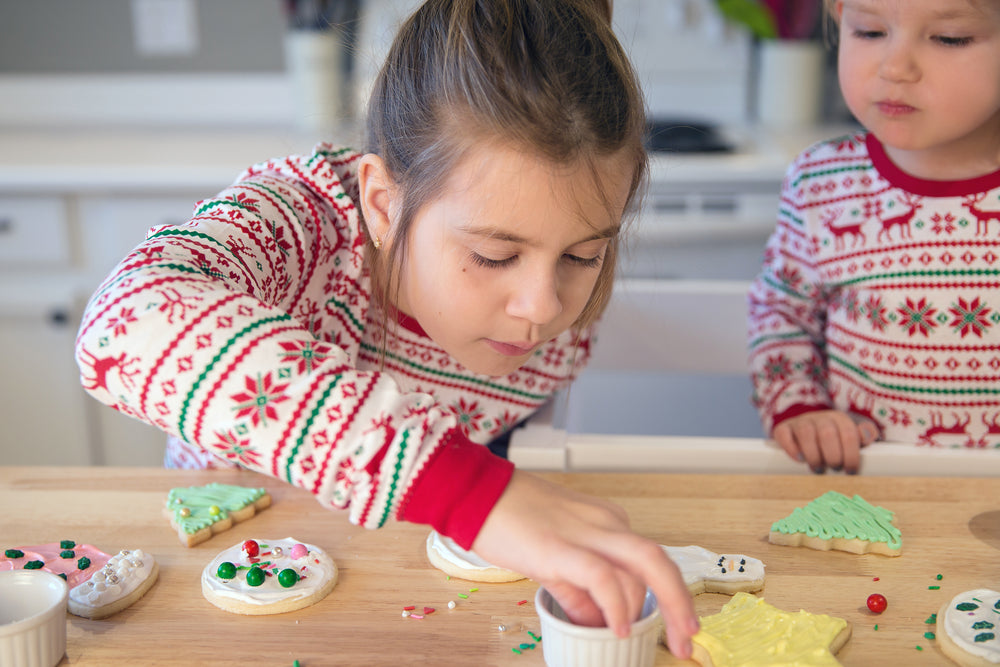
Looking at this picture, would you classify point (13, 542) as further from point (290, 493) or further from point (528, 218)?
point (528, 218)

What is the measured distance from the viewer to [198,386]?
1.93 feet

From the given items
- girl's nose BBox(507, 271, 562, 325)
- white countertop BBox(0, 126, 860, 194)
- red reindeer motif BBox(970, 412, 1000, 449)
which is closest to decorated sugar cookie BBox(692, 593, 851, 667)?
girl's nose BBox(507, 271, 562, 325)

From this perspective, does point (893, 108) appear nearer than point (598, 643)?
No

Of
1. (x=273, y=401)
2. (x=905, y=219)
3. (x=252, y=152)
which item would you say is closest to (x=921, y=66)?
(x=905, y=219)

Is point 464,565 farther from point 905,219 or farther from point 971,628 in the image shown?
point 905,219

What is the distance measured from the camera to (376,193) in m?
0.89

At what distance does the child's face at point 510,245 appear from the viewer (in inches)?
29.1

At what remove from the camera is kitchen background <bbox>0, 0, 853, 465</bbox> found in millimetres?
1852

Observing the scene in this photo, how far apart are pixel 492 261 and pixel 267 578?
0.31 metres

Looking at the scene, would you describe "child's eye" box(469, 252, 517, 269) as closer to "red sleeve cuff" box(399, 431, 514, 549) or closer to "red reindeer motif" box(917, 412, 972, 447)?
"red sleeve cuff" box(399, 431, 514, 549)

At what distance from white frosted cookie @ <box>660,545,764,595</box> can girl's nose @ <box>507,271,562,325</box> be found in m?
0.21

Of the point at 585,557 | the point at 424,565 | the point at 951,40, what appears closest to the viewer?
the point at 585,557

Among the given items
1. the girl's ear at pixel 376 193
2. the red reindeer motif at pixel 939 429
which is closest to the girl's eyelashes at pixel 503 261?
the girl's ear at pixel 376 193

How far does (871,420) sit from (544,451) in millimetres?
514
